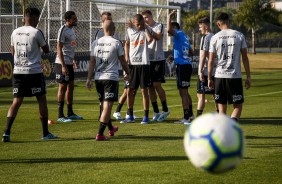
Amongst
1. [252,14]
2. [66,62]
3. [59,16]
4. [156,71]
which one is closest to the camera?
[66,62]

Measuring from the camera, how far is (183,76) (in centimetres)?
1510

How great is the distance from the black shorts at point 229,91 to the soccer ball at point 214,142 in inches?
232

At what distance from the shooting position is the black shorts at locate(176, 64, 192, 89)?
15.1m

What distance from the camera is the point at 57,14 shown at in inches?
1096

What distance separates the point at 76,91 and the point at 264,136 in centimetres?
1231

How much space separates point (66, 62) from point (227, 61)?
4.85 metres

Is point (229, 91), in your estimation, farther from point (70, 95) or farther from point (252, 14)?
point (252, 14)

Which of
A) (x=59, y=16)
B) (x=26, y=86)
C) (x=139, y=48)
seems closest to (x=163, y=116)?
(x=139, y=48)

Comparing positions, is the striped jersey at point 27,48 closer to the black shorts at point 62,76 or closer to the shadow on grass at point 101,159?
the shadow on grass at point 101,159

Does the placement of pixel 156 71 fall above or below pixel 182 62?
below

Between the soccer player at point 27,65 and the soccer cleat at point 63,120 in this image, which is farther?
the soccer cleat at point 63,120

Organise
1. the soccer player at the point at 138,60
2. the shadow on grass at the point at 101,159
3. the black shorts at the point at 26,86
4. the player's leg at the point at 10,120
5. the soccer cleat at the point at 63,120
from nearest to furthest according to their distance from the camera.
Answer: the shadow on grass at the point at 101,159
the player's leg at the point at 10,120
the black shorts at the point at 26,86
the soccer player at the point at 138,60
the soccer cleat at the point at 63,120

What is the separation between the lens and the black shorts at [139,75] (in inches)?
576

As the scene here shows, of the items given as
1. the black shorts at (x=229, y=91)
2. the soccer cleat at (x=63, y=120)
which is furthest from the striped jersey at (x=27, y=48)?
the black shorts at (x=229, y=91)
